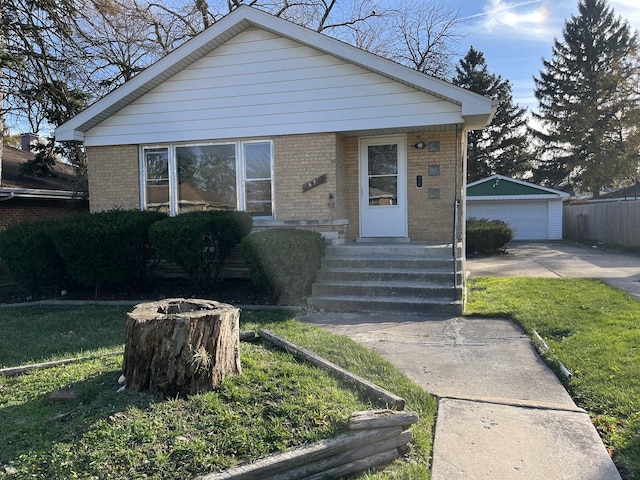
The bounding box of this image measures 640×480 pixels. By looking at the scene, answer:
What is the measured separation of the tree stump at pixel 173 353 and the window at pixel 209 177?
6.23 meters

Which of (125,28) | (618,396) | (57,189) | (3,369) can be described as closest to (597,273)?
(618,396)

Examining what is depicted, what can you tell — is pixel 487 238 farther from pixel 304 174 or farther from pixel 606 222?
pixel 304 174

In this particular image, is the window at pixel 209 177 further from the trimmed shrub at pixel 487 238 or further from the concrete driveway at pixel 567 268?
the trimmed shrub at pixel 487 238

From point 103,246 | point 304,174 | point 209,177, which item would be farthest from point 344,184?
point 103,246

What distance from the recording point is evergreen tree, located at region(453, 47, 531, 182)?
36.8m

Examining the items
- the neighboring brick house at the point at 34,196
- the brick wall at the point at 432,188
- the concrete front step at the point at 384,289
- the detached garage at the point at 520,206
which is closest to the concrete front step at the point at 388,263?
the concrete front step at the point at 384,289

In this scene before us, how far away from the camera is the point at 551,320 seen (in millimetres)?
6078

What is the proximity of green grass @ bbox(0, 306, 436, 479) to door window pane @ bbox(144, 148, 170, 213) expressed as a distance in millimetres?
6150

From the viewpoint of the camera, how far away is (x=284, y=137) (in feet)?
30.3

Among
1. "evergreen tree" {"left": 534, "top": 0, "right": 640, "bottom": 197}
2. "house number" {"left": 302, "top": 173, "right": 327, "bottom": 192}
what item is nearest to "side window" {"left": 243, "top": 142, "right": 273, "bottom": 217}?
"house number" {"left": 302, "top": 173, "right": 327, "bottom": 192}

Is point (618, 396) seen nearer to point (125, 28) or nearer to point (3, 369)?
point (3, 369)

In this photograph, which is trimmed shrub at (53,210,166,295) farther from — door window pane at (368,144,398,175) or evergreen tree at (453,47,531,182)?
evergreen tree at (453,47,531,182)

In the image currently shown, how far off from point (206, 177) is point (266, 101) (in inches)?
83.2

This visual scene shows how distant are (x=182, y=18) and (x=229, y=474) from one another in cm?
2002
